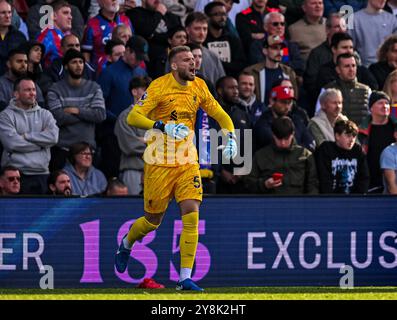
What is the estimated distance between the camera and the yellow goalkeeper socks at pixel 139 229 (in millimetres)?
12672

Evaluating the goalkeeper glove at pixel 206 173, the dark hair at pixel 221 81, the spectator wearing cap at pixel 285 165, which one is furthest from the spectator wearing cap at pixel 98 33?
the spectator wearing cap at pixel 285 165

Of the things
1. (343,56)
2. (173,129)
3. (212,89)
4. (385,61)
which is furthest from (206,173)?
(385,61)

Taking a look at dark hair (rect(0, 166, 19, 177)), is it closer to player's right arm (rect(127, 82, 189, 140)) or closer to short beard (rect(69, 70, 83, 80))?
short beard (rect(69, 70, 83, 80))

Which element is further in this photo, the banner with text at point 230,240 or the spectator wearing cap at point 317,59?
the spectator wearing cap at point 317,59

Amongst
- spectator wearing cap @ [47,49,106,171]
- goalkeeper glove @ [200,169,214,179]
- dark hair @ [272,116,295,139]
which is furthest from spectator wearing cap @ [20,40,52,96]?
dark hair @ [272,116,295,139]

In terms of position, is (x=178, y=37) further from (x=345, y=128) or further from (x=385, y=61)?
(x=385, y=61)

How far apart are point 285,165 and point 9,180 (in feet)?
10.3

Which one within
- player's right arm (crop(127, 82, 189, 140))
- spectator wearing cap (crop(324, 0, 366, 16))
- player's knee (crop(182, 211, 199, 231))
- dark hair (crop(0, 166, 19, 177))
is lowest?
player's knee (crop(182, 211, 199, 231))

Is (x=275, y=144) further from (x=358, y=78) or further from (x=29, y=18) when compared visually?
(x=29, y=18)

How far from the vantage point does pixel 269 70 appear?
16.7 metres

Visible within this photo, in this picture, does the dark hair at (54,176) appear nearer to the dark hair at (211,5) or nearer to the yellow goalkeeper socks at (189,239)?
the yellow goalkeeper socks at (189,239)

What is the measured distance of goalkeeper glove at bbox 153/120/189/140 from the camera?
479 inches

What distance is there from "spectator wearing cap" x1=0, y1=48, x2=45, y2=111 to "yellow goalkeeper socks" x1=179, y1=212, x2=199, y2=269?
12.1 feet

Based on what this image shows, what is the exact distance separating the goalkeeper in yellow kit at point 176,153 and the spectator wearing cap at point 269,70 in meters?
3.88
